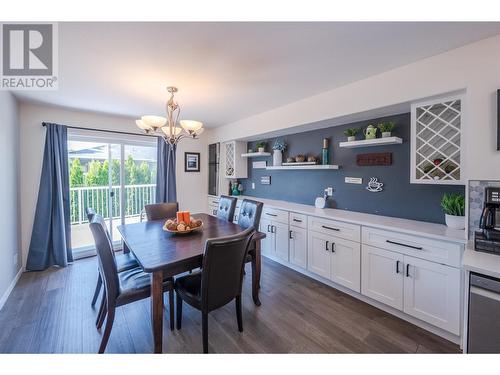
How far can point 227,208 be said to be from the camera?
3.21m

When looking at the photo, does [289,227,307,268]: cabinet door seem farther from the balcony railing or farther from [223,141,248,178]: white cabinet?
the balcony railing

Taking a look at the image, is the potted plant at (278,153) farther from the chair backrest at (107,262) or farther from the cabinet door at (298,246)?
the chair backrest at (107,262)

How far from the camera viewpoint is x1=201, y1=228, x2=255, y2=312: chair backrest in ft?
5.19

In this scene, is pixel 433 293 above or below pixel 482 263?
below

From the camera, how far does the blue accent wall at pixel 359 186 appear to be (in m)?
2.37

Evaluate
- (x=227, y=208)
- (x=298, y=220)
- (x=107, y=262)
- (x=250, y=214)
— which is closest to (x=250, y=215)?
(x=250, y=214)

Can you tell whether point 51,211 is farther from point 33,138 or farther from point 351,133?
point 351,133

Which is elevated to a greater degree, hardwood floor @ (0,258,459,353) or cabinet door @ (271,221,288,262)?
cabinet door @ (271,221,288,262)

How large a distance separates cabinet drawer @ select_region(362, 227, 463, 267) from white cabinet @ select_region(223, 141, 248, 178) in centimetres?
273

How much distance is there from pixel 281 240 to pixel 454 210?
1980mm

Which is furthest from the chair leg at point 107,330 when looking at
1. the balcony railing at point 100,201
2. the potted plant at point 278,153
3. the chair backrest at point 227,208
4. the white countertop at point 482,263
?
the potted plant at point 278,153

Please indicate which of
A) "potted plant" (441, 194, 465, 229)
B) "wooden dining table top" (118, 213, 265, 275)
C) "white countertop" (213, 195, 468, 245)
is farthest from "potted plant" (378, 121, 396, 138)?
"wooden dining table top" (118, 213, 265, 275)
